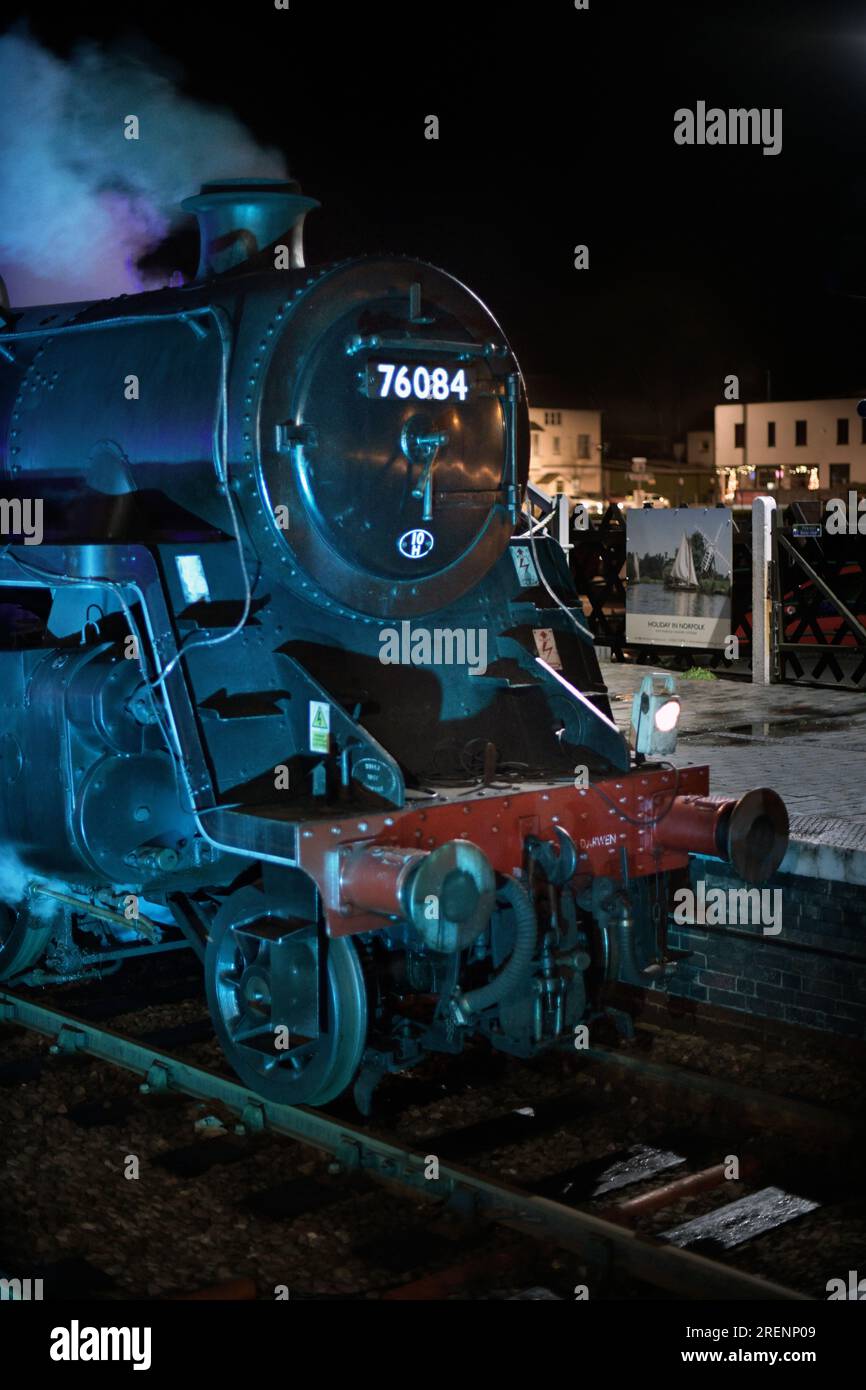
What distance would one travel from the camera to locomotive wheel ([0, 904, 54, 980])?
284 inches

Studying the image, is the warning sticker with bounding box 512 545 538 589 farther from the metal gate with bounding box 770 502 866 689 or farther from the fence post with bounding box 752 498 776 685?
the fence post with bounding box 752 498 776 685

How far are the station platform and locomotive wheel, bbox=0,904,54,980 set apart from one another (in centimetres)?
354

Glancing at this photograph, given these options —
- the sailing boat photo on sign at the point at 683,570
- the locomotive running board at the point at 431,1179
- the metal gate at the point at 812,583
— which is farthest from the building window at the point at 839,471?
the locomotive running board at the point at 431,1179

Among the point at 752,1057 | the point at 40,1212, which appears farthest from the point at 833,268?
the point at 40,1212

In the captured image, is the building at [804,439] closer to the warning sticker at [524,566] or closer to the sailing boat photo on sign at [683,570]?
the sailing boat photo on sign at [683,570]

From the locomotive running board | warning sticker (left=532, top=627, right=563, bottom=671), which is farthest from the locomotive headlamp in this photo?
the locomotive running board

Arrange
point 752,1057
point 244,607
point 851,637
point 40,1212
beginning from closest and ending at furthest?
point 40,1212
point 244,607
point 752,1057
point 851,637

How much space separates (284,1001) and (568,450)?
6415 centimetres

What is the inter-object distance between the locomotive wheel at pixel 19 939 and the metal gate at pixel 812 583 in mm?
8654

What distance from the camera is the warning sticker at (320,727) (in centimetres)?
560

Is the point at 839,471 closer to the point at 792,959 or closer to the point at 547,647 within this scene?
the point at 792,959

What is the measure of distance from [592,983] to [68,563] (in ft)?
8.70
